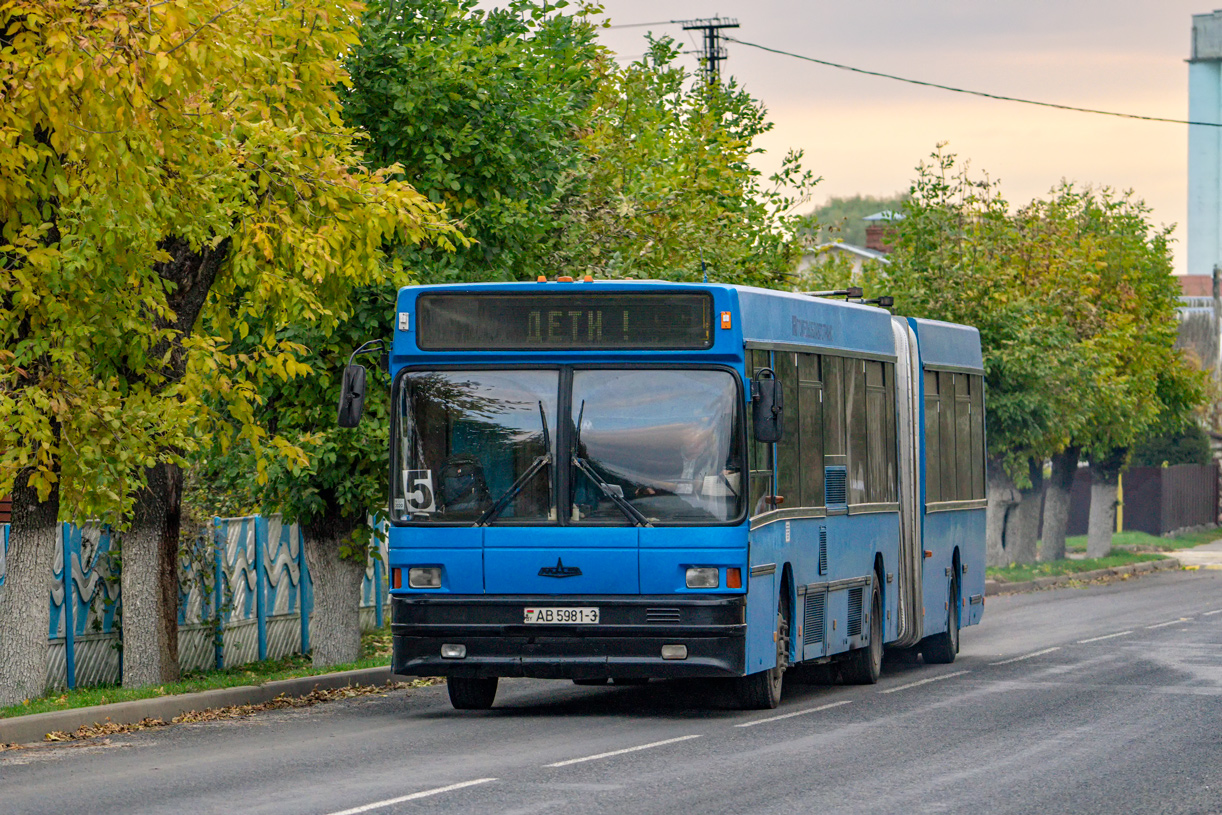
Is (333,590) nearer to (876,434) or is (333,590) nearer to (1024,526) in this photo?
(876,434)

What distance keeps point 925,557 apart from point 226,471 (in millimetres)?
6806

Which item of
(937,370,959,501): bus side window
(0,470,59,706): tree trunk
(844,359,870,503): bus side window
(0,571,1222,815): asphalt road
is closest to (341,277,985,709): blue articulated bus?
(0,571,1222,815): asphalt road

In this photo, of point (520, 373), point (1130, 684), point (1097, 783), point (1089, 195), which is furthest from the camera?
point (1089, 195)

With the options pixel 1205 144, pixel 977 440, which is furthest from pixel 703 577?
pixel 1205 144

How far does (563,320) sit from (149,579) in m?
5.48

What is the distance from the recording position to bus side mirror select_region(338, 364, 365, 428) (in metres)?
13.3

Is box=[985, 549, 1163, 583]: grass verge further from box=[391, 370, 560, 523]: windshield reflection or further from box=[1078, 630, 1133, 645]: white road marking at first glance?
box=[391, 370, 560, 523]: windshield reflection

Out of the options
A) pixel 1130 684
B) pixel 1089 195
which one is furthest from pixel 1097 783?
pixel 1089 195

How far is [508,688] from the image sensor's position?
17.2 m

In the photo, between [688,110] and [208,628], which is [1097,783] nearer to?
[208,628]

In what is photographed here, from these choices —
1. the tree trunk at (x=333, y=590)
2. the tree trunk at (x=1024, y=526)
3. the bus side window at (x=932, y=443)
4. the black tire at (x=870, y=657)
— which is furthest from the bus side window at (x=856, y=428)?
the tree trunk at (x=1024, y=526)

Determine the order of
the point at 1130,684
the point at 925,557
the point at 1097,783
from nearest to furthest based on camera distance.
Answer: the point at 1097,783 < the point at 1130,684 < the point at 925,557

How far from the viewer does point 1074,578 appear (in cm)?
3669

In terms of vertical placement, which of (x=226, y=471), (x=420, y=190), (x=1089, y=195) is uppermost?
(x=1089, y=195)
